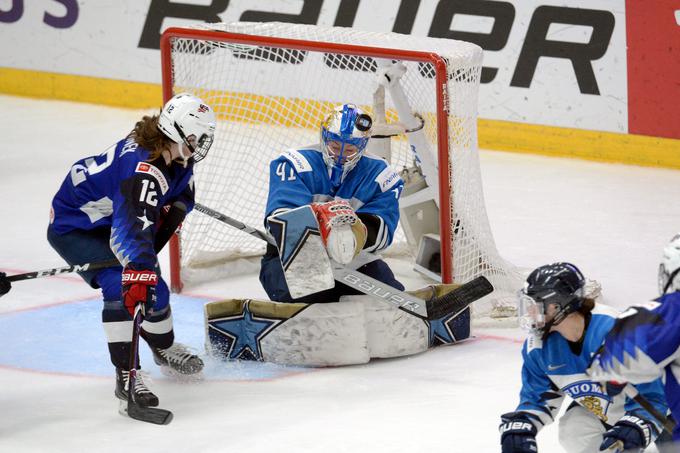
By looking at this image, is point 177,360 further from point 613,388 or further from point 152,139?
point 613,388

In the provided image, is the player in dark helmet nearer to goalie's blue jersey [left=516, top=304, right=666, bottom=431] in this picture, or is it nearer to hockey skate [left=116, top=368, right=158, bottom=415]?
goalie's blue jersey [left=516, top=304, right=666, bottom=431]

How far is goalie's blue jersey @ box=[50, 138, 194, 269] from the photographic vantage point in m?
3.81

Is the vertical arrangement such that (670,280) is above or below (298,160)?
above

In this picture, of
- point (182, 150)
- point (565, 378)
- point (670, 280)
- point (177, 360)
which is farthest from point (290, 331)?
point (670, 280)

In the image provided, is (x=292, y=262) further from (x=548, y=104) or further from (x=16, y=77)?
(x=16, y=77)

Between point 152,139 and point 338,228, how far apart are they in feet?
2.27

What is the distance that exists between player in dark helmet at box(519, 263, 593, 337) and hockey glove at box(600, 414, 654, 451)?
0.87 feet

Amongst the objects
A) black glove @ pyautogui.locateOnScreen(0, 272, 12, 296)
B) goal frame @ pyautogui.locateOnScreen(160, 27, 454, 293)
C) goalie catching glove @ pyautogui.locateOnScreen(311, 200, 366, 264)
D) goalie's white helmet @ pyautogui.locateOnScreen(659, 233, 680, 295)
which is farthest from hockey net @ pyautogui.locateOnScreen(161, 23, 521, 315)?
goalie's white helmet @ pyautogui.locateOnScreen(659, 233, 680, 295)

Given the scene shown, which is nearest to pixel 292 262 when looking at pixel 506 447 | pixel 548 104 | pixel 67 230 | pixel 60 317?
pixel 67 230

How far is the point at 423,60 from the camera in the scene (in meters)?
4.67

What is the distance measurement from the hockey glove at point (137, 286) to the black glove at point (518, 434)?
4.24ft

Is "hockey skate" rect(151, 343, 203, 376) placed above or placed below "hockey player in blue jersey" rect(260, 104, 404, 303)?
below

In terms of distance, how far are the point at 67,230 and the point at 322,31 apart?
4.90 feet

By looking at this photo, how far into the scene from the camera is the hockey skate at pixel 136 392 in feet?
12.7
